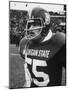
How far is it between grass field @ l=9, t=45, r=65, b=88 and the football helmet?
327mm

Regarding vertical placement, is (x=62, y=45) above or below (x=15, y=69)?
above

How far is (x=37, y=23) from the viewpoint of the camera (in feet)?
12.0

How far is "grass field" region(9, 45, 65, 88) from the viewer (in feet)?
11.6

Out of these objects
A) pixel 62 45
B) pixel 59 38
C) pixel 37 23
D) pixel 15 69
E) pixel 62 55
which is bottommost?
pixel 15 69

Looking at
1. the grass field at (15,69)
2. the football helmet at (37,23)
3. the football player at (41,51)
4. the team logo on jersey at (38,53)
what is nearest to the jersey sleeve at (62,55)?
the football player at (41,51)

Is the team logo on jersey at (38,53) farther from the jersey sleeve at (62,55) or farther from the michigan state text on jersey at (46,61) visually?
the jersey sleeve at (62,55)

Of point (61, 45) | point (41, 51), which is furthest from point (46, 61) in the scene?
point (61, 45)

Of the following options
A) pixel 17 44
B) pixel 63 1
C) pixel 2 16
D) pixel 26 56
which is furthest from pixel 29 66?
pixel 63 1

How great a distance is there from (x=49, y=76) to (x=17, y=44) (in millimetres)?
742

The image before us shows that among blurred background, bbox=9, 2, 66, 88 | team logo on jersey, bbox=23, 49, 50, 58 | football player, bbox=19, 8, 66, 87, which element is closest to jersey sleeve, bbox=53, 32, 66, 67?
football player, bbox=19, 8, 66, 87

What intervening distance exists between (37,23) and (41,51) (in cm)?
45

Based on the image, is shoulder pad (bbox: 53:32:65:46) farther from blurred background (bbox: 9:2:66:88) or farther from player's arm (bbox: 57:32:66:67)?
blurred background (bbox: 9:2:66:88)

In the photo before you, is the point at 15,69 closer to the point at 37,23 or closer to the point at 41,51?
the point at 41,51

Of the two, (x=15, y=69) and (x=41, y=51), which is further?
(x=41, y=51)
